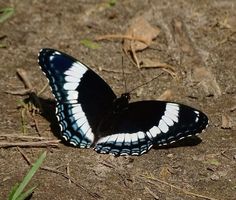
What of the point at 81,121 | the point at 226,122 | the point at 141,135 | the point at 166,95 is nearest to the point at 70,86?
the point at 81,121

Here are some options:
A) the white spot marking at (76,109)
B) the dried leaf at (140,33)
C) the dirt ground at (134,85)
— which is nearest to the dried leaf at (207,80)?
the dirt ground at (134,85)

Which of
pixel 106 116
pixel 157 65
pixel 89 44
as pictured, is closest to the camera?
pixel 106 116

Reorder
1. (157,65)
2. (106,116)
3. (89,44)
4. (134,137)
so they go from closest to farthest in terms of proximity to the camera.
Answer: (134,137), (106,116), (157,65), (89,44)

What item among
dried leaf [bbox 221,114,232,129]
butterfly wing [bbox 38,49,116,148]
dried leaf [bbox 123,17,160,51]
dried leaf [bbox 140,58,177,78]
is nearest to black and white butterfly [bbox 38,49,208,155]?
butterfly wing [bbox 38,49,116,148]

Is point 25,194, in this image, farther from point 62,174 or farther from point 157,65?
point 157,65

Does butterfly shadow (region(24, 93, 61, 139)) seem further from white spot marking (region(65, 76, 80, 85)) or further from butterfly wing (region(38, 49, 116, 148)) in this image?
white spot marking (region(65, 76, 80, 85))

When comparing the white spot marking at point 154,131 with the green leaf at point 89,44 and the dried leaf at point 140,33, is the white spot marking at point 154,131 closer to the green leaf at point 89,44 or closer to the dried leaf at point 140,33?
the dried leaf at point 140,33
